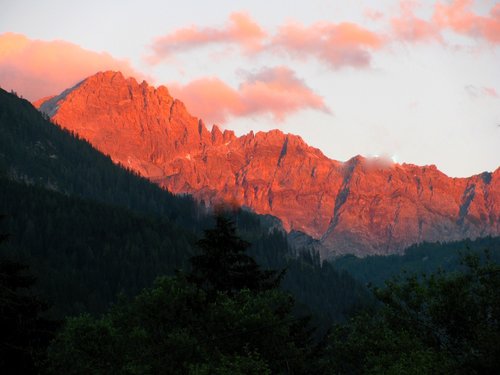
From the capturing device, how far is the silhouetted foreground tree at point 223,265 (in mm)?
71500

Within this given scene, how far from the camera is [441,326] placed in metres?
64.0

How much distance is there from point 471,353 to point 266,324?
17842 millimetres

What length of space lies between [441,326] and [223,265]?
64.6 feet

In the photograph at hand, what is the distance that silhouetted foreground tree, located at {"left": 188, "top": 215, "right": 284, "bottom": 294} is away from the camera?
71500 millimetres

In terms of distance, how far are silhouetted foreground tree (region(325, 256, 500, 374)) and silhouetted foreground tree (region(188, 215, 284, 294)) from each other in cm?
1170

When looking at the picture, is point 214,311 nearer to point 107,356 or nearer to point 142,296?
point 142,296

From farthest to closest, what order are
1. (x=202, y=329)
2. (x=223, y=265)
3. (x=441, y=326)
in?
(x=223, y=265) → (x=202, y=329) → (x=441, y=326)

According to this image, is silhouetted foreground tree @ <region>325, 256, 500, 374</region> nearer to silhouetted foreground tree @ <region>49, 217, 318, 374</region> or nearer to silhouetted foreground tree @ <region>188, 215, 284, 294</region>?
silhouetted foreground tree @ <region>49, 217, 318, 374</region>

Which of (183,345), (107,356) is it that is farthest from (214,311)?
(107,356)

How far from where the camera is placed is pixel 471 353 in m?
55.4

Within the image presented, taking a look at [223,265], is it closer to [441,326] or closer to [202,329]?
[202,329]

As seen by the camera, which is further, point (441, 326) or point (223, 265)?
point (223, 265)

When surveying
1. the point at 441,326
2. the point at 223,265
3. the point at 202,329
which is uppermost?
the point at 223,265

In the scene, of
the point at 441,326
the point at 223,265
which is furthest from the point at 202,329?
the point at 441,326
